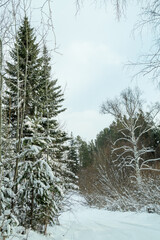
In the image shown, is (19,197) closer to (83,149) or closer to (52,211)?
(52,211)

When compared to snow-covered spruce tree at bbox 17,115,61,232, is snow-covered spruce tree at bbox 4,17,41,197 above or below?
above

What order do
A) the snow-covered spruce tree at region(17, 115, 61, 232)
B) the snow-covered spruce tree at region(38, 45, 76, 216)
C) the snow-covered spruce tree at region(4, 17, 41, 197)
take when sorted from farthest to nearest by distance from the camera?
the snow-covered spruce tree at region(38, 45, 76, 216), the snow-covered spruce tree at region(4, 17, 41, 197), the snow-covered spruce tree at region(17, 115, 61, 232)

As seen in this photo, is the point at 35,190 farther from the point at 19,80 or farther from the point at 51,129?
the point at 19,80

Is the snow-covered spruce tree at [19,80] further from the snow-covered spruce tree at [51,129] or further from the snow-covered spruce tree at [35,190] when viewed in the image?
the snow-covered spruce tree at [51,129]

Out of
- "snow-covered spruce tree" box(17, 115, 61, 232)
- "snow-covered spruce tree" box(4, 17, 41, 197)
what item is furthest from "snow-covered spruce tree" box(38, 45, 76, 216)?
"snow-covered spruce tree" box(4, 17, 41, 197)

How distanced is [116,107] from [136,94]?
157 cm

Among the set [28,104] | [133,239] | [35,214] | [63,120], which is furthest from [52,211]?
[28,104]

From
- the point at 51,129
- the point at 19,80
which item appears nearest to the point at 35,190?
the point at 51,129

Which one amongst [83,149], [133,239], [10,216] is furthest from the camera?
[83,149]

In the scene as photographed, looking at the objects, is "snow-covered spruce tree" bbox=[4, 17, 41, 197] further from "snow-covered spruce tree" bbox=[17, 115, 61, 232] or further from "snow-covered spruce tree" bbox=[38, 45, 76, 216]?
"snow-covered spruce tree" bbox=[38, 45, 76, 216]

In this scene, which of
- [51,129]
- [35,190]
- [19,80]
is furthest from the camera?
[19,80]

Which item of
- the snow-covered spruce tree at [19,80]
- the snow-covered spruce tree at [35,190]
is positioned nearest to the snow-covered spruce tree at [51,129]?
the snow-covered spruce tree at [35,190]

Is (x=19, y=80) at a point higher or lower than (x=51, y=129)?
higher

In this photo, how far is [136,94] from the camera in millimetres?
11156
